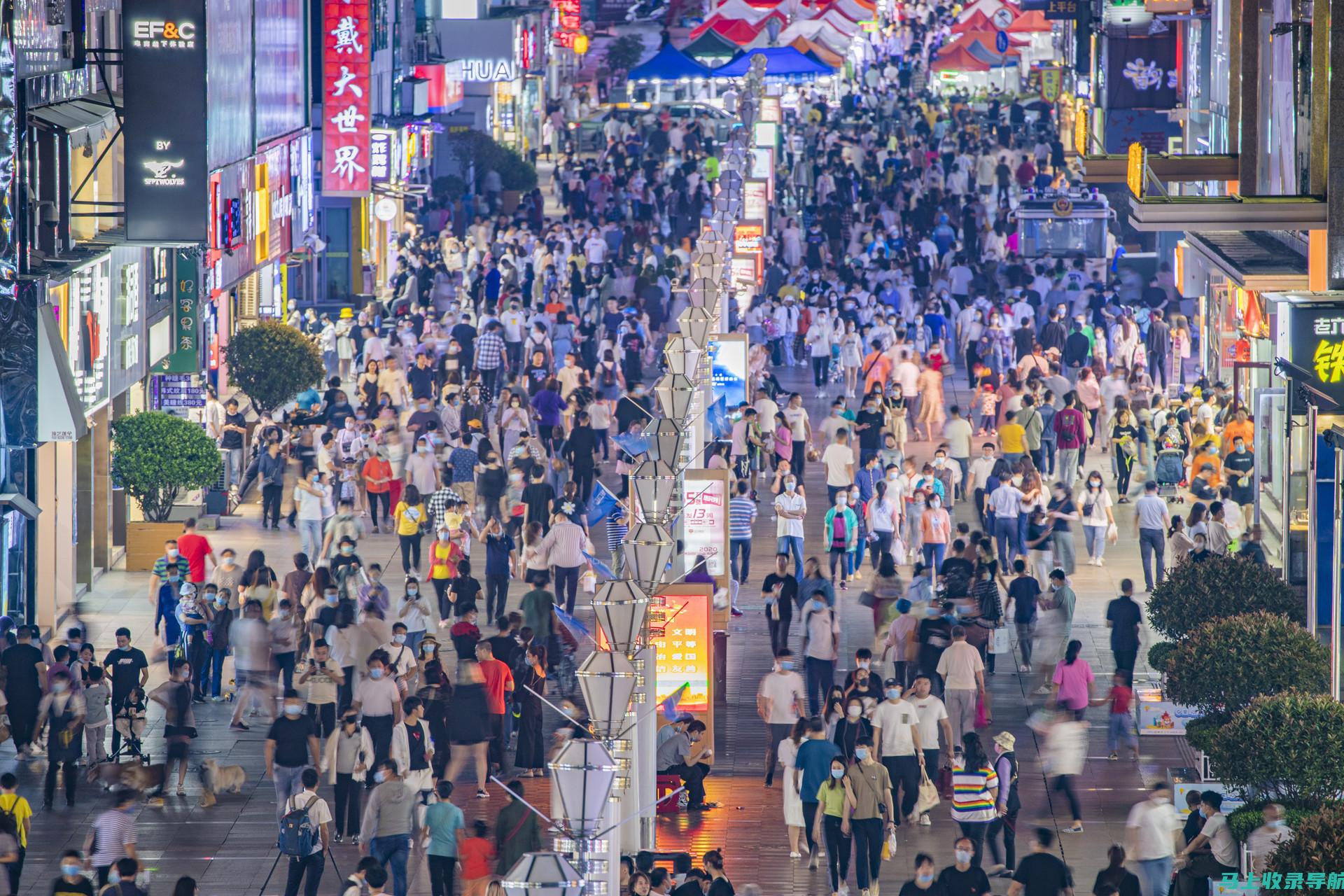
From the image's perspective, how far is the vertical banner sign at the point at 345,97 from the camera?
40156 mm

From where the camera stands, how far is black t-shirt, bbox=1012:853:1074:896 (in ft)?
47.1

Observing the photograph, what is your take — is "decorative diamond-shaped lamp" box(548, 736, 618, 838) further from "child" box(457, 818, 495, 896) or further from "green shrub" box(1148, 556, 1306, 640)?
"green shrub" box(1148, 556, 1306, 640)

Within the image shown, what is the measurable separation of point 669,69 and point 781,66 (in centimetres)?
364

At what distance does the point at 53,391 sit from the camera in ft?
72.6

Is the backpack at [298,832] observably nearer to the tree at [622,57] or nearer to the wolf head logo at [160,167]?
the wolf head logo at [160,167]

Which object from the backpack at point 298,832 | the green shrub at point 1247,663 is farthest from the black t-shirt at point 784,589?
the backpack at point 298,832

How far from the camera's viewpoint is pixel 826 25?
7681 centimetres

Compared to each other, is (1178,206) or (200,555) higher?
(1178,206)

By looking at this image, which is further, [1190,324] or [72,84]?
[1190,324]

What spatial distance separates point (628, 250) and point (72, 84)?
67.1 ft

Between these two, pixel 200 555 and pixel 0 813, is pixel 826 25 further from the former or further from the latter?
pixel 0 813

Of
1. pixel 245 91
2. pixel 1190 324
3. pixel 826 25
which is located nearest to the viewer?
pixel 245 91

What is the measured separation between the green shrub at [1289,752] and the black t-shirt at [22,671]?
874 cm

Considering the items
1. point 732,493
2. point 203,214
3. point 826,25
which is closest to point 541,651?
point 732,493
